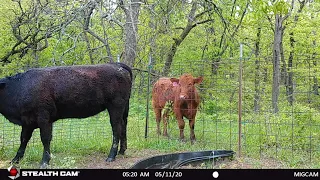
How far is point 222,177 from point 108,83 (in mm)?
3570

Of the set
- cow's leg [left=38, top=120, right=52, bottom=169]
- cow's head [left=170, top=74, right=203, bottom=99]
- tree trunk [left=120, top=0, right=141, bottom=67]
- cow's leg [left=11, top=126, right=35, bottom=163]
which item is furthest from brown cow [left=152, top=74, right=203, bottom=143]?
cow's leg [left=11, top=126, right=35, bottom=163]

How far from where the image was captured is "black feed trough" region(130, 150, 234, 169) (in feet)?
19.0

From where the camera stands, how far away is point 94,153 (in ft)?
→ 24.0

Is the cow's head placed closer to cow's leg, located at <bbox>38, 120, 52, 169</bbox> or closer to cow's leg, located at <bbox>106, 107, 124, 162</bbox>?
cow's leg, located at <bbox>106, 107, 124, 162</bbox>

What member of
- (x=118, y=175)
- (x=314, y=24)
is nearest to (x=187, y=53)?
(x=314, y=24)

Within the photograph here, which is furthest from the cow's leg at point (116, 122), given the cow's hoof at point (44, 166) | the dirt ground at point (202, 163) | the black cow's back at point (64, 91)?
the cow's hoof at point (44, 166)

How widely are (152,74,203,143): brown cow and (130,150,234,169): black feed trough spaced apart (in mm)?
1877

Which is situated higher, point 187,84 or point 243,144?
point 187,84

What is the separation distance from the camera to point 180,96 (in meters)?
8.35

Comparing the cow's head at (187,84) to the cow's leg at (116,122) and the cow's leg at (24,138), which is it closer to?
the cow's leg at (116,122)

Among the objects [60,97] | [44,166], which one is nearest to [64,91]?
[60,97]

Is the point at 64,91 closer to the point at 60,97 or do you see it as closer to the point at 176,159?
the point at 60,97

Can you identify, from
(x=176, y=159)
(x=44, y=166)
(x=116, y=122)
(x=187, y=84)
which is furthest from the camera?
(x=187, y=84)

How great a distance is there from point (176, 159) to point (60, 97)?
2349mm
